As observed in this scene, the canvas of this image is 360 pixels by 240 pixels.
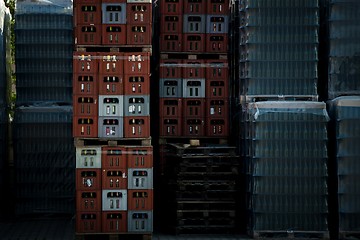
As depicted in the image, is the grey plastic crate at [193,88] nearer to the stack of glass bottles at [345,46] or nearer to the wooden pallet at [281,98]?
the wooden pallet at [281,98]

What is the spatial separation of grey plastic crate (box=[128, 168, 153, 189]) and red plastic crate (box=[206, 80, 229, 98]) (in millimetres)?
2522

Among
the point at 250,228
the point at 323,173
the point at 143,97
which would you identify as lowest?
the point at 250,228

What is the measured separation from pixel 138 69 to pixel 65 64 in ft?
13.2

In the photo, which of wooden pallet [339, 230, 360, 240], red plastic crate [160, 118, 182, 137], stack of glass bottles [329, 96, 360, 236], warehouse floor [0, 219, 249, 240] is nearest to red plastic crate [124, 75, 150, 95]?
red plastic crate [160, 118, 182, 137]

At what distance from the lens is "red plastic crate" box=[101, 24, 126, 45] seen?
13.2 meters

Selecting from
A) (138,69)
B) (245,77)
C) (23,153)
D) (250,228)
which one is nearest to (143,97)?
(138,69)

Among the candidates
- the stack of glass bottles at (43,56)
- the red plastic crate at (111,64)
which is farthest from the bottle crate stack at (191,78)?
the stack of glass bottles at (43,56)

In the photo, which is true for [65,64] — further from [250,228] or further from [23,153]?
[250,228]

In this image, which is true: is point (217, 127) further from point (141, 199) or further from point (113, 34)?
point (113, 34)

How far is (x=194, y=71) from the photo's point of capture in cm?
1462

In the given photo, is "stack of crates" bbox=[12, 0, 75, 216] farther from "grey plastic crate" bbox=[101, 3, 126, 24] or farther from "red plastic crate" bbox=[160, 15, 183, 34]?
"grey plastic crate" bbox=[101, 3, 126, 24]

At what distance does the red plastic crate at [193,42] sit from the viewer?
48.5ft

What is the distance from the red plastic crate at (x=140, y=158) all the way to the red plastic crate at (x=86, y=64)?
1604 mm

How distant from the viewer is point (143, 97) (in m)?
13.0
